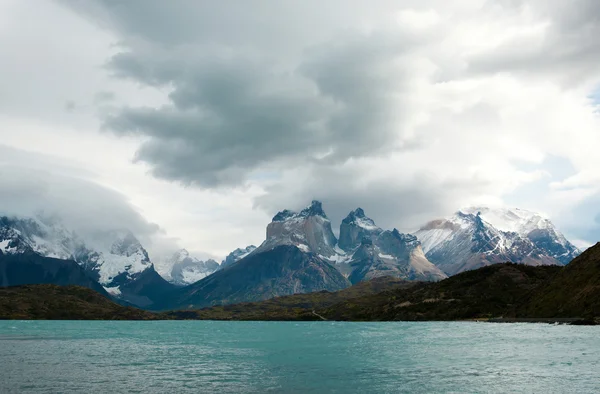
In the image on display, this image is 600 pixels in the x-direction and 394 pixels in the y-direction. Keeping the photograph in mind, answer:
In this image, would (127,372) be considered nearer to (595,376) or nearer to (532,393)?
(532,393)

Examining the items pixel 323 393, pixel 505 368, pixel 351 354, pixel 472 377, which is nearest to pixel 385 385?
pixel 323 393

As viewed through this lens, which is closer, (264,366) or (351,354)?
(264,366)

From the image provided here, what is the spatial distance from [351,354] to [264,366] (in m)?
37.7

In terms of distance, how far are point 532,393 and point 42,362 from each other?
358ft

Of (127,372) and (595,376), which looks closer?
(595,376)

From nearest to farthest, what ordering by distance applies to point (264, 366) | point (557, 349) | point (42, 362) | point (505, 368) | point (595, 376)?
1. point (595, 376)
2. point (505, 368)
3. point (264, 366)
4. point (42, 362)
5. point (557, 349)

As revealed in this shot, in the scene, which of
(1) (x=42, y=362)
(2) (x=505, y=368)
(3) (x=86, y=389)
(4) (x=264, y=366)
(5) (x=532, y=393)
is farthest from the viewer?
(1) (x=42, y=362)

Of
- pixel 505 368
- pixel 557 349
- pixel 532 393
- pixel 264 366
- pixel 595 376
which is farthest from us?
pixel 557 349

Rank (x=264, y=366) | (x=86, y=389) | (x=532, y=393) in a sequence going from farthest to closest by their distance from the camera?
(x=264, y=366) → (x=86, y=389) → (x=532, y=393)

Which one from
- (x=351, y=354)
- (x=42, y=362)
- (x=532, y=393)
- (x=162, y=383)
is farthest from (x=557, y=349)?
(x=42, y=362)

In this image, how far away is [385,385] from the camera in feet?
280

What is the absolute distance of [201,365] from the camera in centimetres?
12138

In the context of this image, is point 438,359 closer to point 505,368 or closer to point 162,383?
point 505,368

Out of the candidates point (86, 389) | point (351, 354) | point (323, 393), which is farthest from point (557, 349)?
point (86, 389)
